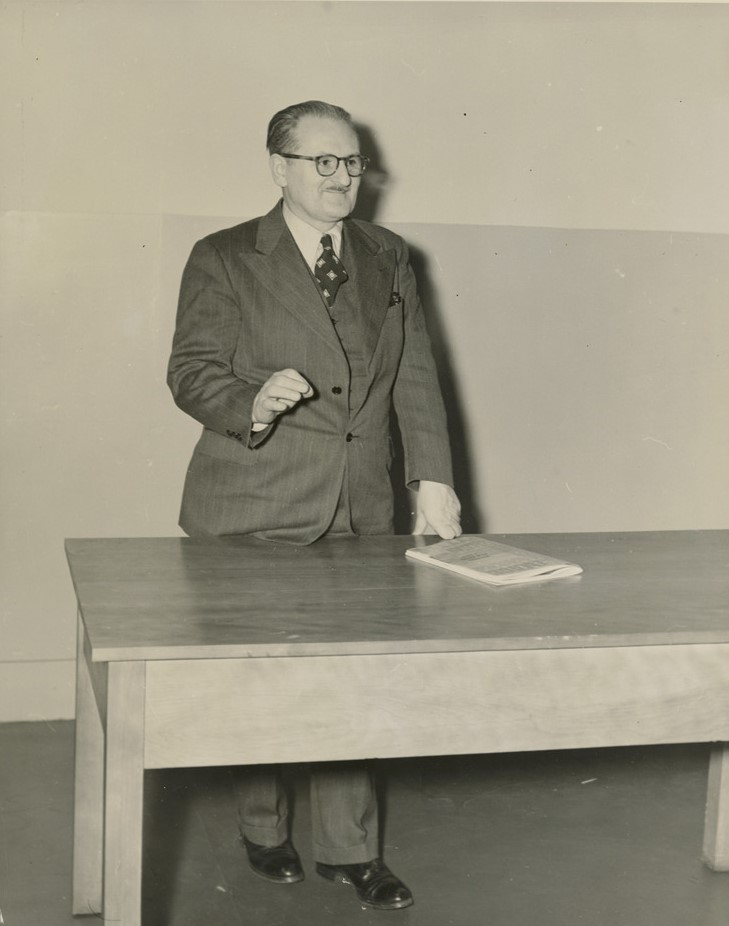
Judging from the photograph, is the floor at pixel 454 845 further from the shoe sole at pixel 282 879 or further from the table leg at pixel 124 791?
the table leg at pixel 124 791

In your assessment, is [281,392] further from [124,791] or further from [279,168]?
[124,791]

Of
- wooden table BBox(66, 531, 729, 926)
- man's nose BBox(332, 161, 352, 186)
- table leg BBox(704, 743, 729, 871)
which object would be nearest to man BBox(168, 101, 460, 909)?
man's nose BBox(332, 161, 352, 186)

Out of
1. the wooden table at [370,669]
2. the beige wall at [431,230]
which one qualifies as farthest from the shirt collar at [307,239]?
the beige wall at [431,230]

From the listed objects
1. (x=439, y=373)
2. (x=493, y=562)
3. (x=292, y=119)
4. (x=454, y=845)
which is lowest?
(x=454, y=845)

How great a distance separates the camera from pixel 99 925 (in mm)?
2609

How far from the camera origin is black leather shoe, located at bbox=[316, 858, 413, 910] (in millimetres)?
2691

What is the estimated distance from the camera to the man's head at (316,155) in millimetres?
2789

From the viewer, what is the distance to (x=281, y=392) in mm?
2398

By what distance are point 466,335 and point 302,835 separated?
1.78 meters

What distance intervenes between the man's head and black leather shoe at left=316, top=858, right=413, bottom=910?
1462mm

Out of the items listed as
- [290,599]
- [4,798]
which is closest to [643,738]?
[290,599]

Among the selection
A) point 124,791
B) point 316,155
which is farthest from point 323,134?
point 124,791

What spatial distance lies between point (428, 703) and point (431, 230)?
8.08 feet

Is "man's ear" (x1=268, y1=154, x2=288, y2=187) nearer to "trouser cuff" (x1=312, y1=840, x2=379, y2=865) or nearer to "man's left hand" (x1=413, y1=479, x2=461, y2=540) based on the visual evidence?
"man's left hand" (x1=413, y1=479, x2=461, y2=540)
